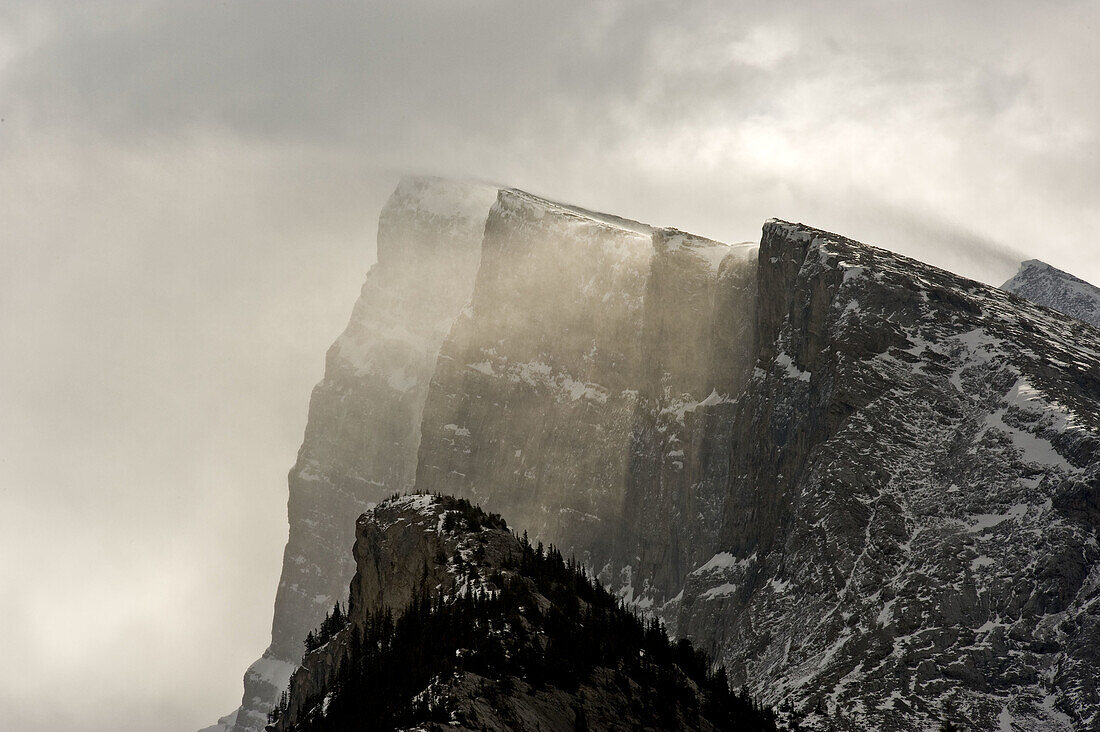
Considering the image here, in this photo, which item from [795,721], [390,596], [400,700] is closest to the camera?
[400,700]

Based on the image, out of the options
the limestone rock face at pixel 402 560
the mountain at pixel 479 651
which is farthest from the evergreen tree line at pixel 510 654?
the limestone rock face at pixel 402 560

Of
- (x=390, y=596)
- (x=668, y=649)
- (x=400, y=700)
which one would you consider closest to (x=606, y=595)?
(x=668, y=649)

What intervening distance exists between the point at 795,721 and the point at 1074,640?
35609 millimetres

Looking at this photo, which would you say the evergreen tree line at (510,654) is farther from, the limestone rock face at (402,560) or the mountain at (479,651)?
the limestone rock face at (402,560)

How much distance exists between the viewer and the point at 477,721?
9225 cm

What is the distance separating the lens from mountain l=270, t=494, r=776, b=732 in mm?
98812

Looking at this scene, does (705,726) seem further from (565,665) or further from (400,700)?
(400,700)

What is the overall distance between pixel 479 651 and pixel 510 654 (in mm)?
2400

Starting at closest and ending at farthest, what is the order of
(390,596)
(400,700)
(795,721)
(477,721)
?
(477,721), (400,700), (390,596), (795,721)

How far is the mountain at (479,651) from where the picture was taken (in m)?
98.8

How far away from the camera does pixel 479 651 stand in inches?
4008

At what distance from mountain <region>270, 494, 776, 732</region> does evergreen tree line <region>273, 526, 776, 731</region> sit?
0.47 ft

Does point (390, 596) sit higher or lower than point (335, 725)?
higher

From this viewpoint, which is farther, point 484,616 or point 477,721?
Answer: point 484,616
